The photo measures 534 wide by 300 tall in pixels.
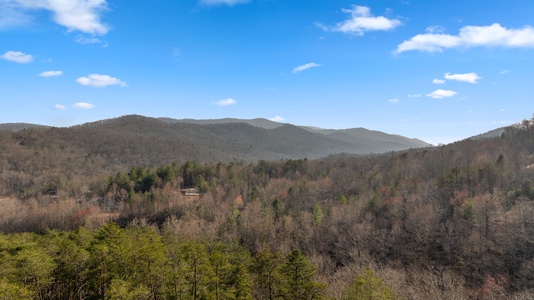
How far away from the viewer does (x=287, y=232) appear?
65.1m

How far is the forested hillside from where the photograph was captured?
25328 mm

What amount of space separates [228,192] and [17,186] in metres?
84.5

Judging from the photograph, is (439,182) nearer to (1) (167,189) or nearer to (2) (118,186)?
(1) (167,189)

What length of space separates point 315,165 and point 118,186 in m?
70.5

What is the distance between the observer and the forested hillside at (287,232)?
2533cm

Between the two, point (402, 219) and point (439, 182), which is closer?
point (402, 219)

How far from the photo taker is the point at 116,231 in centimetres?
3222

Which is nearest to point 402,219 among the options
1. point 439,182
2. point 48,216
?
point 439,182

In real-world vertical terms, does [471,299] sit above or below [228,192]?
below

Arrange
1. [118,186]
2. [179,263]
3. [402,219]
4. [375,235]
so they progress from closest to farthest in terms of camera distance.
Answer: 1. [179,263]
2. [375,235]
3. [402,219]
4. [118,186]

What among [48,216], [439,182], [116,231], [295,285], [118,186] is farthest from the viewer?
[118,186]

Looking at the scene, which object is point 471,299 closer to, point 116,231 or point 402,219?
point 402,219

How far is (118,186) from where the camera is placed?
10806 cm

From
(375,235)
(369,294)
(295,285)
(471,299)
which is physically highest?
(369,294)
